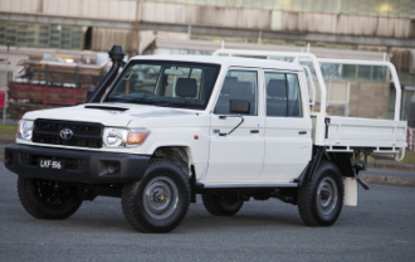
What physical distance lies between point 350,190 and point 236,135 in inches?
103

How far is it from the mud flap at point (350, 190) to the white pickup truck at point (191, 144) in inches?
0.5

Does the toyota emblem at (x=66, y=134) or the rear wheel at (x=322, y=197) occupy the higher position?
the toyota emblem at (x=66, y=134)

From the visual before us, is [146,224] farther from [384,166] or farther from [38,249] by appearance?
[384,166]

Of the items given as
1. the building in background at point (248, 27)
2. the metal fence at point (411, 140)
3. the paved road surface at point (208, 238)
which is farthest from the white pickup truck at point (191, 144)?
the building in background at point (248, 27)

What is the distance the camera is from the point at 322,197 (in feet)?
50.4

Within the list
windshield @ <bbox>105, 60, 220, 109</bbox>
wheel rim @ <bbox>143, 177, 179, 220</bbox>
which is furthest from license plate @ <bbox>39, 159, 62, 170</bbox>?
windshield @ <bbox>105, 60, 220, 109</bbox>

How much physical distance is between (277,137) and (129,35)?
41697 millimetres

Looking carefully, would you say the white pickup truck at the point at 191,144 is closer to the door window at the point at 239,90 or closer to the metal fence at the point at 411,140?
the door window at the point at 239,90

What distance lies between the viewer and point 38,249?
36.6ft

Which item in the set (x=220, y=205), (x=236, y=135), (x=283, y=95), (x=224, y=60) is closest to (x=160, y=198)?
(x=236, y=135)

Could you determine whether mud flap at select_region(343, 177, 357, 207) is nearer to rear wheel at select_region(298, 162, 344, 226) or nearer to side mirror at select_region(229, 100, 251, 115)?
rear wheel at select_region(298, 162, 344, 226)

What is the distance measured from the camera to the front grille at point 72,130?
12.8 m

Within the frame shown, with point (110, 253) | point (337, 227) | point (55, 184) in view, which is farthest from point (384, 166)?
point (110, 253)

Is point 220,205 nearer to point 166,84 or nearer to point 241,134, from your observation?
point 241,134
